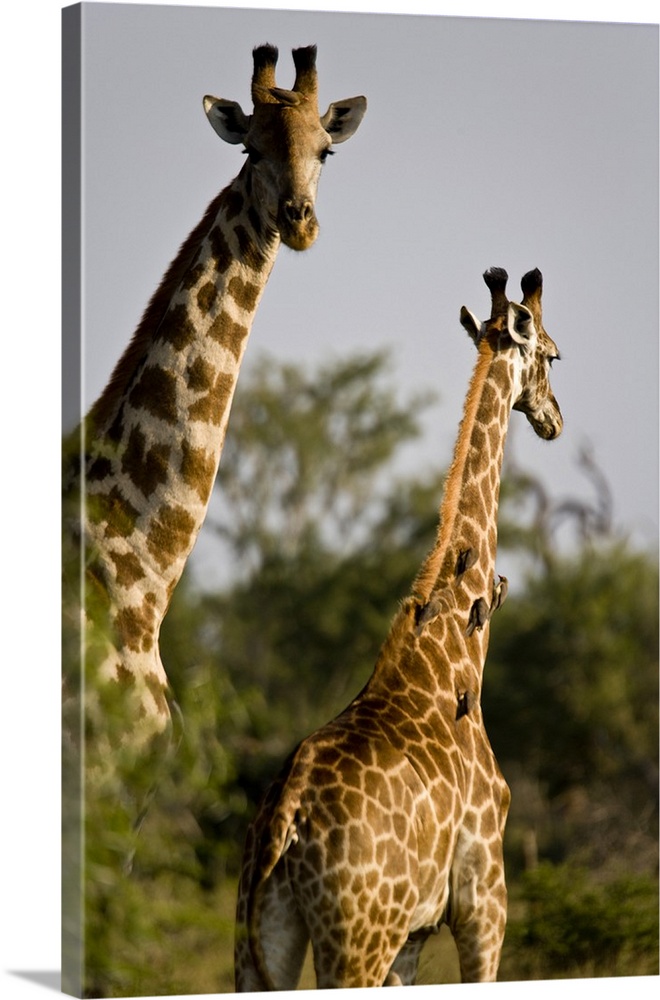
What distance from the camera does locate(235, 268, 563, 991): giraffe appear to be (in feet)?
17.6

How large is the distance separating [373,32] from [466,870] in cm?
295

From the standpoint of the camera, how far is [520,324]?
6.49 m

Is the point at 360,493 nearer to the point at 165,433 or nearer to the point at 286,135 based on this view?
the point at 165,433

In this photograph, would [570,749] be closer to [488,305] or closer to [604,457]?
[604,457]

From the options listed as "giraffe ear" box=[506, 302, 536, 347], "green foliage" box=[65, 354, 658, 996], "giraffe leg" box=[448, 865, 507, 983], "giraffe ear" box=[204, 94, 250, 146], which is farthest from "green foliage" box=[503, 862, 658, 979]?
"giraffe ear" box=[204, 94, 250, 146]

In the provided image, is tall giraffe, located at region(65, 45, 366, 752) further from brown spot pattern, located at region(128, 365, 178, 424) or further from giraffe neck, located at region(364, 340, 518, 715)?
giraffe neck, located at region(364, 340, 518, 715)

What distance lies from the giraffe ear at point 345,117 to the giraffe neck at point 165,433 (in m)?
0.52

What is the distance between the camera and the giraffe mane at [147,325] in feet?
Answer: 18.8

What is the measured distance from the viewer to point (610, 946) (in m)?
6.72

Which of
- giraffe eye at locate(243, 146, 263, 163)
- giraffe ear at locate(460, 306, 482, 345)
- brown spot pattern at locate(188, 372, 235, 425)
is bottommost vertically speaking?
brown spot pattern at locate(188, 372, 235, 425)

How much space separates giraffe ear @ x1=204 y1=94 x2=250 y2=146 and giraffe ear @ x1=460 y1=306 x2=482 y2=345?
42.4 inches

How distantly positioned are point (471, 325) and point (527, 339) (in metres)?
0.22

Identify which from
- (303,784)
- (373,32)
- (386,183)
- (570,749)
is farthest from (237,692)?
(373,32)

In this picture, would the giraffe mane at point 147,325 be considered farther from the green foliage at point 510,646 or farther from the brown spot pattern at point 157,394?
the green foliage at point 510,646
